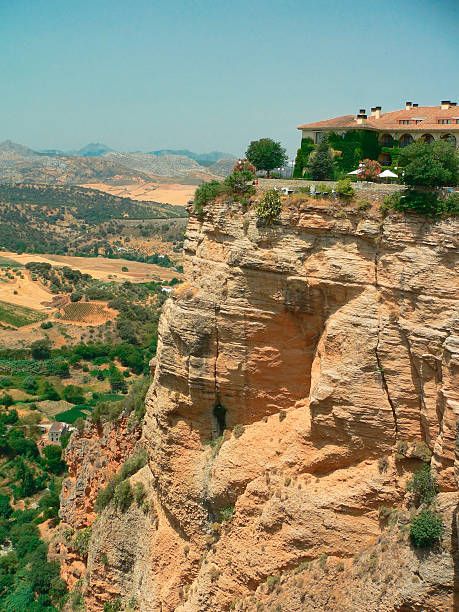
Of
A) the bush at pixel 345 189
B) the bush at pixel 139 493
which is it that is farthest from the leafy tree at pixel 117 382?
the bush at pixel 345 189

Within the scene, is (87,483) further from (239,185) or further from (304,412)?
(239,185)

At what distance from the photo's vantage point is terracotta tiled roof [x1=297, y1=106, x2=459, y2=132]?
24.3 meters

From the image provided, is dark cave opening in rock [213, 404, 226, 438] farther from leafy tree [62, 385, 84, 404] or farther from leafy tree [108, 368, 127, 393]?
leafy tree [108, 368, 127, 393]

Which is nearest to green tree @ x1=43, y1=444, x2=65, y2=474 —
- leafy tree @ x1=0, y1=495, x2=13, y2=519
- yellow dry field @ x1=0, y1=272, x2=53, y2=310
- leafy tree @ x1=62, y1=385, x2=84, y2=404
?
leafy tree @ x1=0, y1=495, x2=13, y2=519

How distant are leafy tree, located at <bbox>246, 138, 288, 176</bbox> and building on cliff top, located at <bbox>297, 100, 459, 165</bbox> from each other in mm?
1965

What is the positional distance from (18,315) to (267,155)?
6603 cm

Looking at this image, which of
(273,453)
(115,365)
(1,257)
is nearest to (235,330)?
(273,453)

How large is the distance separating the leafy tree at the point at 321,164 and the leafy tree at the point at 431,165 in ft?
21.8

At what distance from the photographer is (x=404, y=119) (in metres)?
26.2

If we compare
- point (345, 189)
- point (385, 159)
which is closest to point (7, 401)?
point (385, 159)

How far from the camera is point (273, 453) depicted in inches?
814

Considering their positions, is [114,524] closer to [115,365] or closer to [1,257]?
[115,365]

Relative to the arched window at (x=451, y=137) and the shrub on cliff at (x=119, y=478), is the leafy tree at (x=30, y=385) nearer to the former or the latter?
the shrub on cliff at (x=119, y=478)

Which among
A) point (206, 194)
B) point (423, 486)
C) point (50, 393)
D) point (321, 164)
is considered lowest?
point (50, 393)
